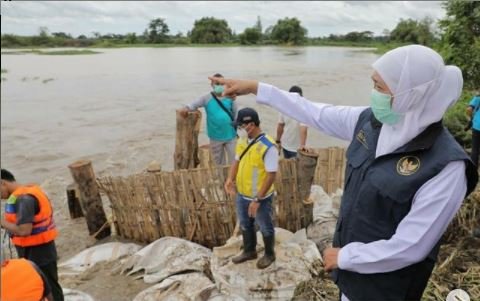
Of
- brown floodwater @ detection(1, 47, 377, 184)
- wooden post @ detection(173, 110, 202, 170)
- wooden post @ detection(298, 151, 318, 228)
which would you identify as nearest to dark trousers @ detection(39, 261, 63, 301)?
wooden post @ detection(298, 151, 318, 228)

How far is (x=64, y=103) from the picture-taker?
18109mm

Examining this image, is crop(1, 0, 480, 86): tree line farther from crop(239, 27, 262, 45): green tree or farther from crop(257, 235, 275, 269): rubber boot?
crop(257, 235, 275, 269): rubber boot

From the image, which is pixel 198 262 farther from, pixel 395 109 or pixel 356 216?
pixel 395 109

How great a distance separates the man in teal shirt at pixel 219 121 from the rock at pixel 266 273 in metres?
2.19

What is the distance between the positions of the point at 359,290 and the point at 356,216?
0.34 m

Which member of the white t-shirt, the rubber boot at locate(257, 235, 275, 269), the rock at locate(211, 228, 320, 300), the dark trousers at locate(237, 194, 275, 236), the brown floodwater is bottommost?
the brown floodwater

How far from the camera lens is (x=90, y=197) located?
5.31 meters

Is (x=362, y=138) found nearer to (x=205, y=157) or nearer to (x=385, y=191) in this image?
(x=385, y=191)

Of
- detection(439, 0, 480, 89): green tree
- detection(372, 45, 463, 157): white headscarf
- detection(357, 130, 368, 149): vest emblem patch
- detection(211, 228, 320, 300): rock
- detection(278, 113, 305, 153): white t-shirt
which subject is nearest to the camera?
detection(372, 45, 463, 157): white headscarf

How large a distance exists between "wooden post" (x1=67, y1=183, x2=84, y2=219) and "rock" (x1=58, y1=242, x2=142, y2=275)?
1.59 meters

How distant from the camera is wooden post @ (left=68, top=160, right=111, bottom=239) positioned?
16.8 feet

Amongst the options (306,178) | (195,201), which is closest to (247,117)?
(306,178)

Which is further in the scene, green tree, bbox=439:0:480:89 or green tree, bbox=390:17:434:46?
green tree, bbox=390:17:434:46

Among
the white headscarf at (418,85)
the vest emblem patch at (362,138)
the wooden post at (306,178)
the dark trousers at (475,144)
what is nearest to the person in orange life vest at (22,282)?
the vest emblem patch at (362,138)
